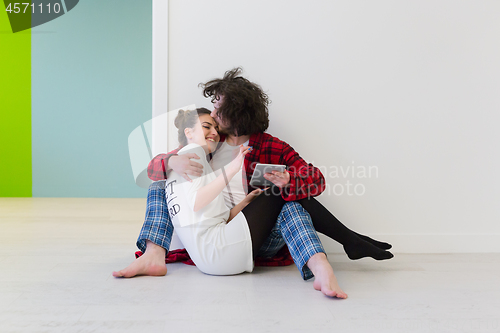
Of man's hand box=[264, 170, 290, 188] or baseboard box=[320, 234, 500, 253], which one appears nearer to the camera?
man's hand box=[264, 170, 290, 188]

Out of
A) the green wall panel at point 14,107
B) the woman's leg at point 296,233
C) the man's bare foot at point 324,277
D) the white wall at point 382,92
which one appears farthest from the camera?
the green wall panel at point 14,107

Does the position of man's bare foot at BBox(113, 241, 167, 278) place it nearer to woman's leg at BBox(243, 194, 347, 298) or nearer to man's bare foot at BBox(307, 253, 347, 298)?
woman's leg at BBox(243, 194, 347, 298)

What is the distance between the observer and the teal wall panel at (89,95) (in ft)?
14.6

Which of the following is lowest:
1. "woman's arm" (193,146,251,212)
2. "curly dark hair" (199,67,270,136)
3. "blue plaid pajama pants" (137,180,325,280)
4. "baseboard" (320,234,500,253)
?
"baseboard" (320,234,500,253)

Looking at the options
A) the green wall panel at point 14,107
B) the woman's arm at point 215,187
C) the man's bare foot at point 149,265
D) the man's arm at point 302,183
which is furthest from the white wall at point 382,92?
the green wall panel at point 14,107

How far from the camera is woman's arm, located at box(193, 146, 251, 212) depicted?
4.75ft

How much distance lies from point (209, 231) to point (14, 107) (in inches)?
158

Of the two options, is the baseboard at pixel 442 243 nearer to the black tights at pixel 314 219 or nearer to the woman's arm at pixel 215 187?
the black tights at pixel 314 219

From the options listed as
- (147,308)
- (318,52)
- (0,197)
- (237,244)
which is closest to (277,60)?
(318,52)

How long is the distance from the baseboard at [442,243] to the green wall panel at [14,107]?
3944 millimetres

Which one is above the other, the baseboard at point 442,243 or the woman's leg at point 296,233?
the woman's leg at point 296,233

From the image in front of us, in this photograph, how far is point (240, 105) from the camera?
1.67 meters

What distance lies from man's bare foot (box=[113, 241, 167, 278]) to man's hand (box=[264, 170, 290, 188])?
0.55 m

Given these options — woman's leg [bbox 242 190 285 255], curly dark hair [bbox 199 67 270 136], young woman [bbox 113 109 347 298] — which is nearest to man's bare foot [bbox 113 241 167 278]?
young woman [bbox 113 109 347 298]
